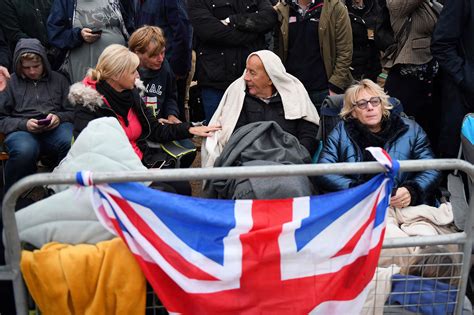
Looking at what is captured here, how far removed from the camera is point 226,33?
19.5 feet

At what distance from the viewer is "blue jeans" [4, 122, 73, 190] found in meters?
5.22

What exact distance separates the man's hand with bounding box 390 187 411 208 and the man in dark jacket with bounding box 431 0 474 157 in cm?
153

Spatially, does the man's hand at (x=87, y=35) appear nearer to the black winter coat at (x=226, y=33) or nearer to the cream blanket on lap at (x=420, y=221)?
the black winter coat at (x=226, y=33)

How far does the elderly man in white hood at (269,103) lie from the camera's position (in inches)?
203

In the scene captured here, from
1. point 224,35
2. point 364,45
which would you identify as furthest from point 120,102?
point 364,45

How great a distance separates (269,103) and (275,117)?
0.40ft

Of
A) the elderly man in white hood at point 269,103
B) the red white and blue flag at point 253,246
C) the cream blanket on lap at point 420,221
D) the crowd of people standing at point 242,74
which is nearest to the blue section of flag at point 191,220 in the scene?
the red white and blue flag at point 253,246

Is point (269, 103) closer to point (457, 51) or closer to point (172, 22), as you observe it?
point (457, 51)

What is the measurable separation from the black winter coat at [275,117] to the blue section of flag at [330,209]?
2024 millimetres

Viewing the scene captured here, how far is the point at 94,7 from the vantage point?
6.00 metres

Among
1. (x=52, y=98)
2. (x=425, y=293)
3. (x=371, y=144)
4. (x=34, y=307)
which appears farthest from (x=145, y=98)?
(x=425, y=293)

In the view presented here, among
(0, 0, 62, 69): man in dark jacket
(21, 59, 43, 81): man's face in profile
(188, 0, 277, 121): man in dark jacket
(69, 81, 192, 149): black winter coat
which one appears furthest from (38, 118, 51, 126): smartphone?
(188, 0, 277, 121): man in dark jacket

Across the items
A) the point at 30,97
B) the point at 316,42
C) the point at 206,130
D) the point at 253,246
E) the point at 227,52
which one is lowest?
the point at 253,246

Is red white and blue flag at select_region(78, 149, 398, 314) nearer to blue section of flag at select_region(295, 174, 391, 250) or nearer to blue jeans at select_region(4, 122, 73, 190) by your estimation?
blue section of flag at select_region(295, 174, 391, 250)
